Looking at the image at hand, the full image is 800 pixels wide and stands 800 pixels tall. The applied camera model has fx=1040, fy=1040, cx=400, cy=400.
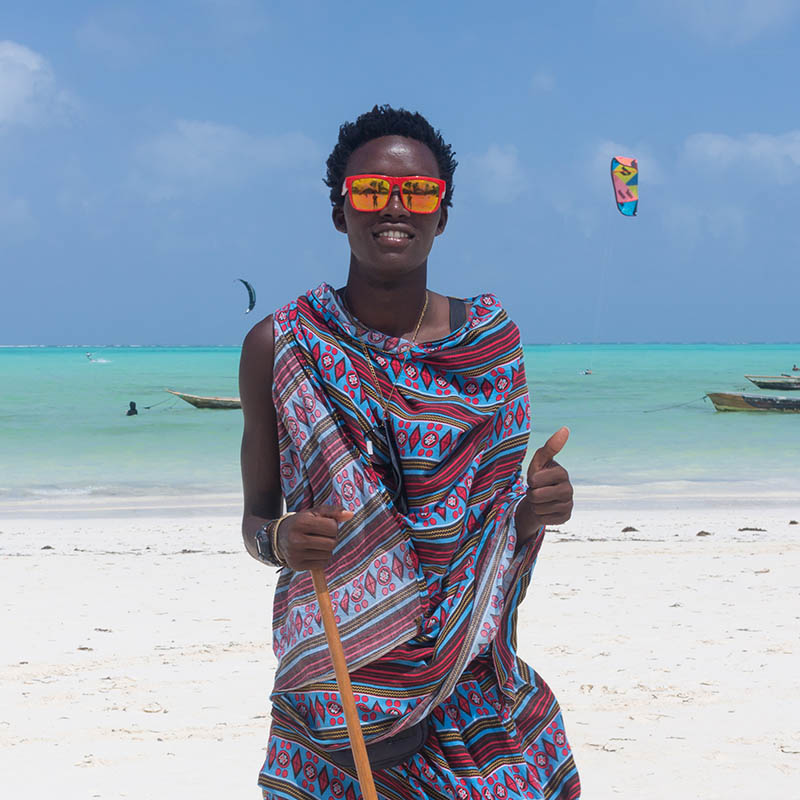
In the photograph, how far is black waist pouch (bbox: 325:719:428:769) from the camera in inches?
69.8

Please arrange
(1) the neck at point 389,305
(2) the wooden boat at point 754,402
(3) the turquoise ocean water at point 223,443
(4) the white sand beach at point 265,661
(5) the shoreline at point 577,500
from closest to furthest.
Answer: (1) the neck at point 389,305 < (4) the white sand beach at point 265,661 < (5) the shoreline at point 577,500 < (3) the turquoise ocean water at point 223,443 < (2) the wooden boat at point 754,402

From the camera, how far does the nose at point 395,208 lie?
184 centimetres

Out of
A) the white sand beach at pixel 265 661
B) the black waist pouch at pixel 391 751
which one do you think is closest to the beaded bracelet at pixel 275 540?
the black waist pouch at pixel 391 751

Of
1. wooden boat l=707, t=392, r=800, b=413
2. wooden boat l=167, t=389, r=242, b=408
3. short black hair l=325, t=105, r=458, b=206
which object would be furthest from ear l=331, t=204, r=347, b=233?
wooden boat l=167, t=389, r=242, b=408

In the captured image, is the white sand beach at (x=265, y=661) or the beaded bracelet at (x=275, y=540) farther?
the white sand beach at (x=265, y=661)

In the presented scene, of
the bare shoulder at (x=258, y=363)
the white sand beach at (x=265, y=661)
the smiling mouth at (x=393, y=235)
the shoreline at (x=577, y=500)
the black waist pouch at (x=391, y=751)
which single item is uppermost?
the smiling mouth at (x=393, y=235)

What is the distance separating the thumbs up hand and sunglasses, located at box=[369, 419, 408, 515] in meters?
0.22

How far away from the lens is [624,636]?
6.07 meters

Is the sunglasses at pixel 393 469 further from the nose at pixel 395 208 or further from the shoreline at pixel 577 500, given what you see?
the shoreline at pixel 577 500

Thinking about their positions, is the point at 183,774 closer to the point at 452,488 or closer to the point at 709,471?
the point at 452,488

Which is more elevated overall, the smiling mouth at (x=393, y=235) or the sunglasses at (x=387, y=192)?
the sunglasses at (x=387, y=192)

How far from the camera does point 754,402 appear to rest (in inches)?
1161

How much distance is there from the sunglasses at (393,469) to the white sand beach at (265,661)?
2.46 m

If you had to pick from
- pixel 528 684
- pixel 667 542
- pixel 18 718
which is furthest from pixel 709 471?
pixel 528 684
